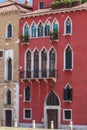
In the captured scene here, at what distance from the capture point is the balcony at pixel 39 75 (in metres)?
40.8

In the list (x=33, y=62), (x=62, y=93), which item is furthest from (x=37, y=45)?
(x=62, y=93)

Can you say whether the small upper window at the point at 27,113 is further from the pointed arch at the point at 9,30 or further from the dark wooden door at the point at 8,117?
the pointed arch at the point at 9,30

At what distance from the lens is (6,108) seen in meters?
43.7

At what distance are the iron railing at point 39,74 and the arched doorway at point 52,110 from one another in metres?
1.18

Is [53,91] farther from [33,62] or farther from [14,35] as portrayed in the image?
[14,35]

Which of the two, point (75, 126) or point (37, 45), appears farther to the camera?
point (37, 45)

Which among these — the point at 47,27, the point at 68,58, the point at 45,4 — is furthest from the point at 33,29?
the point at 68,58

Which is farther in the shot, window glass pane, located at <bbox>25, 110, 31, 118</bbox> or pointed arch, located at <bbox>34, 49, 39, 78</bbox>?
window glass pane, located at <bbox>25, 110, 31, 118</bbox>

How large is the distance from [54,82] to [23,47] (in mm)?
4056

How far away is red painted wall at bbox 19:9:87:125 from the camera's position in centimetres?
3938

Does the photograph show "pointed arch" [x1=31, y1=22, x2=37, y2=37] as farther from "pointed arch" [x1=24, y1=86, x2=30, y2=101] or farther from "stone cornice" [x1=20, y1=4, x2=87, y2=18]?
"pointed arch" [x1=24, y1=86, x2=30, y2=101]

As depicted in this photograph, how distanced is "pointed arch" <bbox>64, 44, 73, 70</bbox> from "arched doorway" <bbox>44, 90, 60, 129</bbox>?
2.14 m

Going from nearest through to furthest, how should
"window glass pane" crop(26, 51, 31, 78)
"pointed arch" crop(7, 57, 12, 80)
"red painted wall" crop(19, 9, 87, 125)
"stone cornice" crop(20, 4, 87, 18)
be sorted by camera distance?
1. "red painted wall" crop(19, 9, 87, 125)
2. "stone cornice" crop(20, 4, 87, 18)
3. "window glass pane" crop(26, 51, 31, 78)
4. "pointed arch" crop(7, 57, 12, 80)

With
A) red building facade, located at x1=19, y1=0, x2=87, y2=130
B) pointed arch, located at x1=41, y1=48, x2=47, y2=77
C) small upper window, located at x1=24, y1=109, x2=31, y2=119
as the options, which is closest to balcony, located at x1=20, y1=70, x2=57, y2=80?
red building facade, located at x1=19, y1=0, x2=87, y2=130
